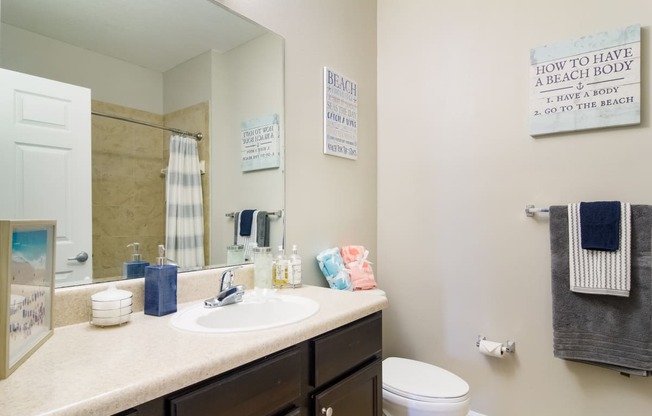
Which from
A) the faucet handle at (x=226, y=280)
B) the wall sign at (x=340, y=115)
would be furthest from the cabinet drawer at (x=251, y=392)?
the wall sign at (x=340, y=115)

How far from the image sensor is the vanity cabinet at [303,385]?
2.27 ft

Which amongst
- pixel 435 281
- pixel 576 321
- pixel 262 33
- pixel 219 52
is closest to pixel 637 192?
pixel 576 321

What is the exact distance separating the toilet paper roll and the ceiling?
6.06ft

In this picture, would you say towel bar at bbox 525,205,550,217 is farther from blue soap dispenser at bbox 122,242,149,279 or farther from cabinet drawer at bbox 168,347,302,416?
blue soap dispenser at bbox 122,242,149,279

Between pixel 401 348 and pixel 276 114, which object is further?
pixel 401 348

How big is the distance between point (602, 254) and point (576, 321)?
32 cm

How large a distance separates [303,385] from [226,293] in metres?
0.40

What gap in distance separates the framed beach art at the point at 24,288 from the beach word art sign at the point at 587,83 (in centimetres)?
196

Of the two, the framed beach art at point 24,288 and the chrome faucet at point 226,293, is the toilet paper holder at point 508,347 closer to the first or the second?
the chrome faucet at point 226,293

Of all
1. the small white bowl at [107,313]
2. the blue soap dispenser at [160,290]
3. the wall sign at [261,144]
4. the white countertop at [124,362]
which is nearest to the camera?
the white countertop at [124,362]

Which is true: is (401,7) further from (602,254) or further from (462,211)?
(602,254)

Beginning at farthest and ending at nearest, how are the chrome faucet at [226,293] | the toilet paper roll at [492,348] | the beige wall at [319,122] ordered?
the toilet paper roll at [492,348] → the beige wall at [319,122] → the chrome faucet at [226,293]

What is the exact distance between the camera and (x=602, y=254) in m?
1.48

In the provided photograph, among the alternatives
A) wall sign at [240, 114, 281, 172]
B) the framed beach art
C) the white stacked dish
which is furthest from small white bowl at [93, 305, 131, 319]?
wall sign at [240, 114, 281, 172]
